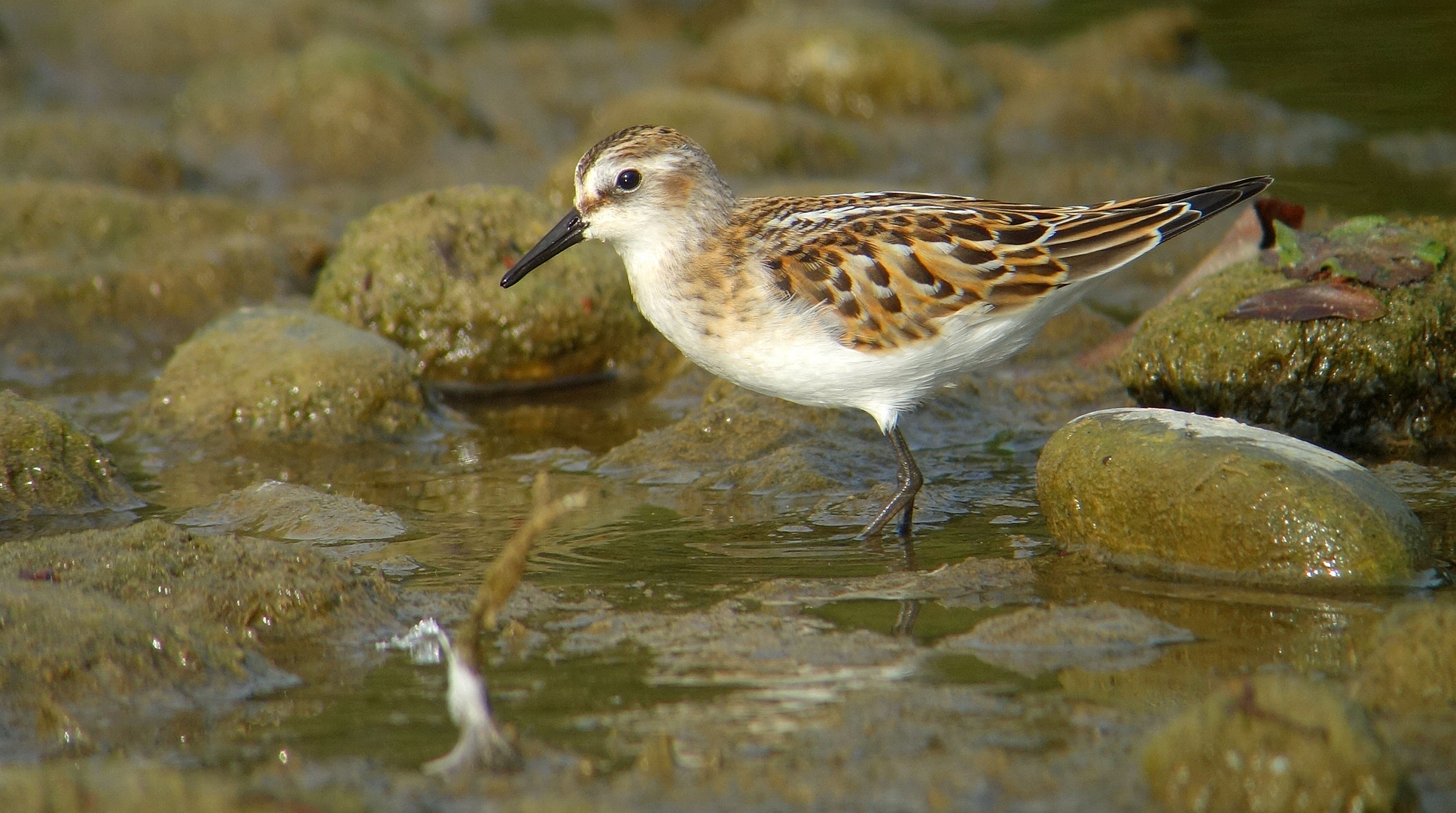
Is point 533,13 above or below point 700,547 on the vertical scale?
above

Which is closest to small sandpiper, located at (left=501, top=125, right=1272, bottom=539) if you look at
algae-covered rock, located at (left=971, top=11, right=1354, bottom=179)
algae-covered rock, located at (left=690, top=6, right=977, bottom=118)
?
algae-covered rock, located at (left=971, top=11, right=1354, bottom=179)

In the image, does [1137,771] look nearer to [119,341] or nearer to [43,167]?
[119,341]

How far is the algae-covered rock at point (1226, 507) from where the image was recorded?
560 cm

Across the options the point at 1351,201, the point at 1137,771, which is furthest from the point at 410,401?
the point at 1351,201

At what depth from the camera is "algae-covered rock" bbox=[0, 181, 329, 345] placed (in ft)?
33.7

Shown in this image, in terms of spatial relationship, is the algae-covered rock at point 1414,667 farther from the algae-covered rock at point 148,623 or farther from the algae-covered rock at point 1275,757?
the algae-covered rock at point 148,623

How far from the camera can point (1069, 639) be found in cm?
509

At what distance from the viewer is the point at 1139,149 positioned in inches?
558

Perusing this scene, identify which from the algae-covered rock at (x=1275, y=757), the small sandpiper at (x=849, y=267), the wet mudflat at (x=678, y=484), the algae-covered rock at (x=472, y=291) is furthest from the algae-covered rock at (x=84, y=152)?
the algae-covered rock at (x=1275, y=757)

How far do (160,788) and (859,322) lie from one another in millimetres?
3635

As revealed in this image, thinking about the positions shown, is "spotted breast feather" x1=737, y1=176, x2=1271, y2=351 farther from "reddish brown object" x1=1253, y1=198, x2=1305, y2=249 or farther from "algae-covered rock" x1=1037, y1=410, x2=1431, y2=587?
"reddish brown object" x1=1253, y1=198, x2=1305, y2=249

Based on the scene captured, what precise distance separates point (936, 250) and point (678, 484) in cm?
189

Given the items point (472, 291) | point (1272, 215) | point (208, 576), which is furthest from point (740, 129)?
point (208, 576)

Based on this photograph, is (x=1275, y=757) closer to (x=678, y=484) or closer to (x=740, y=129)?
(x=678, y=484)
